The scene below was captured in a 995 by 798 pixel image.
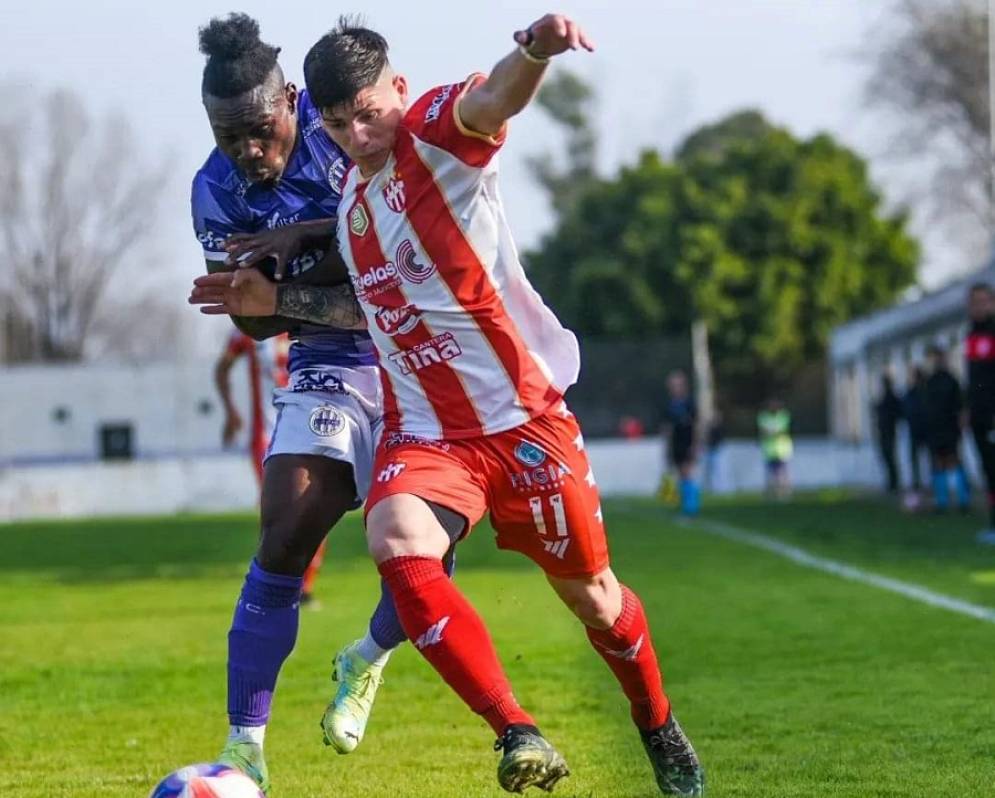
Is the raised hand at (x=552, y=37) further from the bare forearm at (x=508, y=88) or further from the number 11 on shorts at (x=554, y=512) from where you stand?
the number 11 on shorts at (x=554, y=512)

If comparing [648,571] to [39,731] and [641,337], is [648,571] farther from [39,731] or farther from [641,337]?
[641,337]

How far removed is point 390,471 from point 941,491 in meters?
17.6

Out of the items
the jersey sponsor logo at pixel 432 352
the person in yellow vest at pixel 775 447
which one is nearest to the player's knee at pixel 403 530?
the jersey sponsor logo at pixel 432 352

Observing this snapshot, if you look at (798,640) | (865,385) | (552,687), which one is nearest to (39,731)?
(552,687)

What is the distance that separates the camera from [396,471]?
16.4 ft

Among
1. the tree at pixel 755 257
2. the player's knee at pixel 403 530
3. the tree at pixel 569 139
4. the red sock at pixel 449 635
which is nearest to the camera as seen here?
the red sock at pixel 449 635

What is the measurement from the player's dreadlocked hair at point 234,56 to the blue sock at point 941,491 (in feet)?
56.1

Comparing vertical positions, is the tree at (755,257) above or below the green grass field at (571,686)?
Answer: above

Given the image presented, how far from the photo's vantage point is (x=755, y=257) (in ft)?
194

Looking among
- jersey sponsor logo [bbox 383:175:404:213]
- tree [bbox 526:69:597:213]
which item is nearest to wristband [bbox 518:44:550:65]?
jersey sponsor logo [bbox 383:175:404:213]

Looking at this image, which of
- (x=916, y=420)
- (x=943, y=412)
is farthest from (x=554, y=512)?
(x=916, y=420)

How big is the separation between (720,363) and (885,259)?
6.19 metres

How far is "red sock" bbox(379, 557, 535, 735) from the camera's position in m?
4.70

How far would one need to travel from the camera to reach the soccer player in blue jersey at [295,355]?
548 cm
